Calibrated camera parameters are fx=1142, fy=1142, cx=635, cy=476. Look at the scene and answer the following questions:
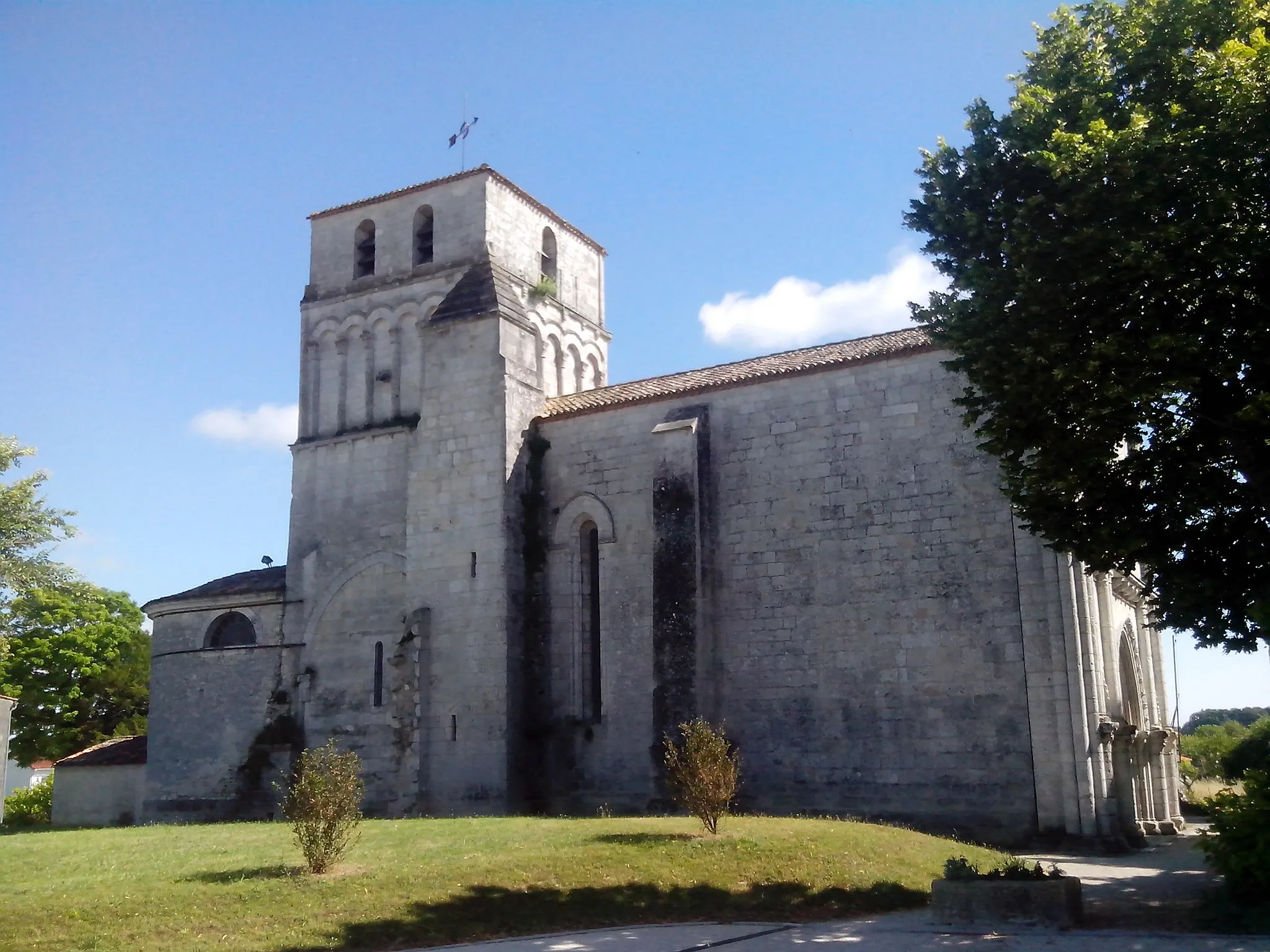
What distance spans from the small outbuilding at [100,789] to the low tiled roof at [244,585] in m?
4.03

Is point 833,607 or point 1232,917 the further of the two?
point 833,607

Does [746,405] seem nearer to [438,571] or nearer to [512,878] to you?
[438,571]

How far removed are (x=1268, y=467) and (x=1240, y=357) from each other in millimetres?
1319

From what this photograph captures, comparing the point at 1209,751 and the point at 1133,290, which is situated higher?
the point at 1133,290

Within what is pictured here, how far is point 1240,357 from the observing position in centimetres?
1102

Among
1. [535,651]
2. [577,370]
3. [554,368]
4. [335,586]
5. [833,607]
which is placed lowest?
[535,651]

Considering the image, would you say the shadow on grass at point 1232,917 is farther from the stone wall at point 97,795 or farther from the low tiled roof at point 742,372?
the stone wall at point 97,795

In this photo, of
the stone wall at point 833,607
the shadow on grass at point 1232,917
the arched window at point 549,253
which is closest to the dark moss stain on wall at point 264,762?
the stone wall at point 833,607

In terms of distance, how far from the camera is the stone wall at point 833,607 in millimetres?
18688

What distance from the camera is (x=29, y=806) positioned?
35031mm

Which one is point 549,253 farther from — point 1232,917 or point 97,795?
point 1232,917

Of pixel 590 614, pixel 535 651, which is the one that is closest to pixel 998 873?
pixel 590 614

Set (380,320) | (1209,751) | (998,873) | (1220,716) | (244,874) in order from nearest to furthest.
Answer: (998,873) < (244,874) < (380,320) < (1209,751) < (1220,716)

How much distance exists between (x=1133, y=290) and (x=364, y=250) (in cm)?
2037
